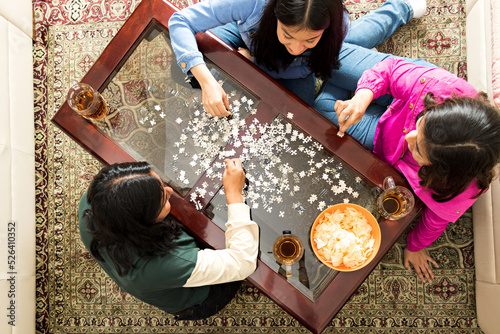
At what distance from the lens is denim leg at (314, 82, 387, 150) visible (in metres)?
1.85

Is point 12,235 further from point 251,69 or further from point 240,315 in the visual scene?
point 251,69

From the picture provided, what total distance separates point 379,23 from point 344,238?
1443 mm

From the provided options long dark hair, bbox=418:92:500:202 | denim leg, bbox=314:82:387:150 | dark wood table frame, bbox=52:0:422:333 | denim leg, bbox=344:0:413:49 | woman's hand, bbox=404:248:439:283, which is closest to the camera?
long dark hair, bbox=418:92:500:202

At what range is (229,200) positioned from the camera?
1.47 m

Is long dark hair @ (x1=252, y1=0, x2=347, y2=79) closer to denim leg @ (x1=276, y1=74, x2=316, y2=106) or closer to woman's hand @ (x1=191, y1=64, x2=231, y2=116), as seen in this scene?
denim leg @ (x1=276, y1=74, x2=316, y2=106)

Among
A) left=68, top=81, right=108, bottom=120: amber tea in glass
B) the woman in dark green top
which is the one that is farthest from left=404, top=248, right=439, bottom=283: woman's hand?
left=68, top=81, right=108, bottom=120: amber tea in glass

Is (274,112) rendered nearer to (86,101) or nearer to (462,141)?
(462,141)

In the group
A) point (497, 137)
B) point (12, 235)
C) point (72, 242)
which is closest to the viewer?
point (497, 137)

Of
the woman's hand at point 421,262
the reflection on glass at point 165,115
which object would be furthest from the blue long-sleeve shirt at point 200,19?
the woman's hand at point 421,262

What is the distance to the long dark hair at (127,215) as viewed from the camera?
4.28 feet

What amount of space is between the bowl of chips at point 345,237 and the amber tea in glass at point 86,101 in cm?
117

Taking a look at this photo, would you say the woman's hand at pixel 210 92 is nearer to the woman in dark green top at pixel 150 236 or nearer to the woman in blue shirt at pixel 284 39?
the woman in blue shirt at pixel 284 39

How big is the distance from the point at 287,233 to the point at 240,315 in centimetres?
106

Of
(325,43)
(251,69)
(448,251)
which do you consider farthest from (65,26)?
(448,251)
